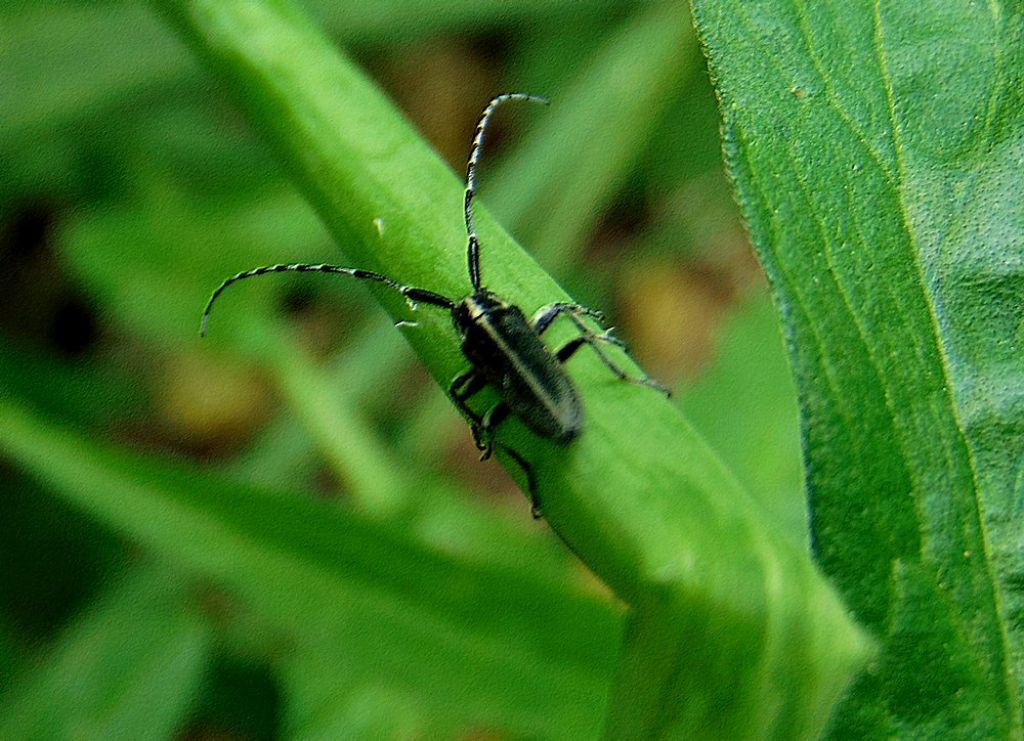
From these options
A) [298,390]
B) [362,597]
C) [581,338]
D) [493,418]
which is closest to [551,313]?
[581,338]

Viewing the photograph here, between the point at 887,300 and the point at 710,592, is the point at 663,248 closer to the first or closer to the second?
the point at 887,300

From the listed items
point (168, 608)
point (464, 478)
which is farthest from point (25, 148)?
point (464, 478)

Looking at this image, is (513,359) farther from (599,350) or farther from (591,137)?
(591,137)

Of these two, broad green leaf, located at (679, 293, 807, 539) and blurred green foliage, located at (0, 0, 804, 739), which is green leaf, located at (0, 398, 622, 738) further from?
broad green leaf, located at (679, 293, 807, 539)

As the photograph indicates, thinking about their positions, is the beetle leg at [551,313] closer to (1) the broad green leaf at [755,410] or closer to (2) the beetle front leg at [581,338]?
(2) the beetle front leg at [581,338]

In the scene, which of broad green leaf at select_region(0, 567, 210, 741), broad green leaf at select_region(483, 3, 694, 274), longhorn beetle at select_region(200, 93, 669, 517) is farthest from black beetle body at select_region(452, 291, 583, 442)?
broad green leaf at select_region(483, 3, 694, 274)

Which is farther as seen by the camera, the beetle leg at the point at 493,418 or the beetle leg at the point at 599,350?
the beetle leg at the point at 493,418

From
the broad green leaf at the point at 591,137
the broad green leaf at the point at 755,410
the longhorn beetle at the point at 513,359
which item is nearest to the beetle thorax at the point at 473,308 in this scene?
the longhorn beetle at the point at 513,359
